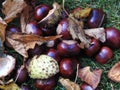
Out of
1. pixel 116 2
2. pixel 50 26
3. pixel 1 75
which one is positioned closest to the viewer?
pixel 1 75

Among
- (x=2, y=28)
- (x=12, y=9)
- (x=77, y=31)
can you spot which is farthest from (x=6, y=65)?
(x=77, y=31)

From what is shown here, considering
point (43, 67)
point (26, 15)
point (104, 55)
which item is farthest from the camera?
point (26, 15)

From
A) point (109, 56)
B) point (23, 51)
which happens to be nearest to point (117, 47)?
point (109, 56)

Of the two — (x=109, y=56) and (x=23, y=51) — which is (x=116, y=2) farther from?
(x=23, y=51)

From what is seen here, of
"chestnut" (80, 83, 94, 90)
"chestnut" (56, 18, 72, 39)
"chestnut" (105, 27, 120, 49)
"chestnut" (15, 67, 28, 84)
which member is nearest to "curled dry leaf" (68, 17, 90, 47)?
"chestnut" (56, 18, 72, 39)

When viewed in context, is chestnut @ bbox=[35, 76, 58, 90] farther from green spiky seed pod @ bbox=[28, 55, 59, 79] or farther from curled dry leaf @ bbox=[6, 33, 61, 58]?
curled dry leaf @ bbox=[6, 33, 61, 58]

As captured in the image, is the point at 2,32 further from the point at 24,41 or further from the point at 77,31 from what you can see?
the point at 77,31
